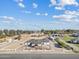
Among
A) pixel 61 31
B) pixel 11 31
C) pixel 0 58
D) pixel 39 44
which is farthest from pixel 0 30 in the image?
pixel 0 58

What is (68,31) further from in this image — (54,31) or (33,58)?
(33,58)

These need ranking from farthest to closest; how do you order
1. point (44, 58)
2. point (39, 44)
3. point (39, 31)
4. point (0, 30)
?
point (39, 31) < point (0, 30) < point (39, 44) < point (44, 58)

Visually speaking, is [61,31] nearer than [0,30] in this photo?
No

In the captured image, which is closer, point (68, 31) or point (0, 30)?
point (0, 30)

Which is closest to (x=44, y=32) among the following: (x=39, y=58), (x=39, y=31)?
(x=39, y=31)

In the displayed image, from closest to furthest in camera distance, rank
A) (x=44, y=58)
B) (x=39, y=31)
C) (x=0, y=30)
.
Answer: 1. (x=44, y=58)
2. (x=0, y=30)
3. (x=39, y=31)

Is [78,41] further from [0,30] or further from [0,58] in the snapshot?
[0,30]

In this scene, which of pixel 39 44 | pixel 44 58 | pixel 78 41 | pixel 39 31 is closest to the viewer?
pixel 44 58

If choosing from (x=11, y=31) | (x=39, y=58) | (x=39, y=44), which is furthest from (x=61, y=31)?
(x=39, y=58)

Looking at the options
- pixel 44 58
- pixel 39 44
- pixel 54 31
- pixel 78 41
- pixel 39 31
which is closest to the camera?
pixel 44 58
